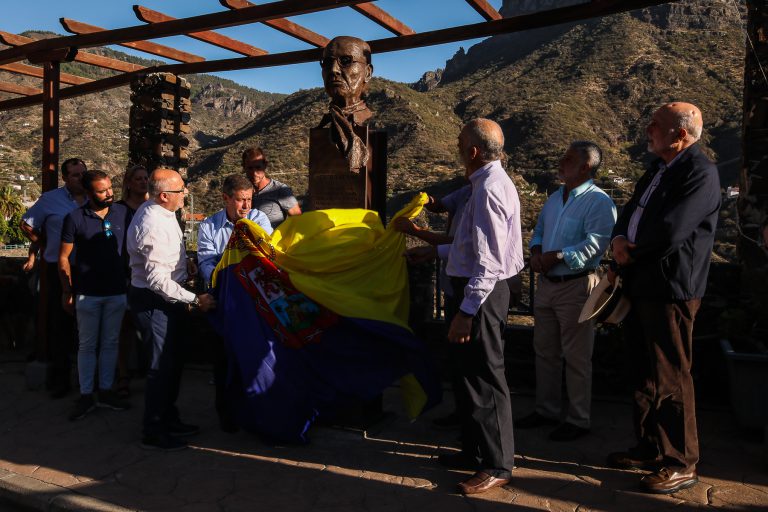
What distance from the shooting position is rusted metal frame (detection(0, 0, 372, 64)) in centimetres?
514

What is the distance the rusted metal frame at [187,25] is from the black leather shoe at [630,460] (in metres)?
3.55

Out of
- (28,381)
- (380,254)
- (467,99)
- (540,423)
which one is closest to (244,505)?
(380,254)

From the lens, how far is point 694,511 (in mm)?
3168

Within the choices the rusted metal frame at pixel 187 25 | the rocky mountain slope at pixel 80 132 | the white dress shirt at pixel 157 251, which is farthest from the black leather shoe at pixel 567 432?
the rocky mountain slope at pixel 80 132

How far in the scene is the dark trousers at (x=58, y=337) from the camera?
5.46 metres

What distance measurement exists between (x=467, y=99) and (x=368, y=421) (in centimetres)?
5313

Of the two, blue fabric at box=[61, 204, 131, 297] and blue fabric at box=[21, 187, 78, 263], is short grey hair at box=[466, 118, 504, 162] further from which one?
blue fabric at box=[21, 187, 78, 263]

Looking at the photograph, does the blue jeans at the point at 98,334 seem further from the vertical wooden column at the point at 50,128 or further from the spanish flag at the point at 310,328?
the vertical wooden column at the point at 50,128

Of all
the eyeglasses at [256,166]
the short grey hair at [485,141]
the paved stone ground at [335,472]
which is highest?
the eyeglasses at [256,166]

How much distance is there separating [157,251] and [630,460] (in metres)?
→ 2.96

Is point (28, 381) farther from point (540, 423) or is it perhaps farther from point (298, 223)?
point (540, 423)

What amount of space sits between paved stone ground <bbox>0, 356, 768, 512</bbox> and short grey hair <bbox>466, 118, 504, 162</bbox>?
1.72 meters

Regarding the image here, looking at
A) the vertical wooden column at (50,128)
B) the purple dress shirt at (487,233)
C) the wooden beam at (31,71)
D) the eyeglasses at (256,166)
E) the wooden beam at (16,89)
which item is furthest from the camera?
the wooden beam at (16,89)

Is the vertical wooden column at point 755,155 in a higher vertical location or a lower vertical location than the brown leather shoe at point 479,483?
higher
